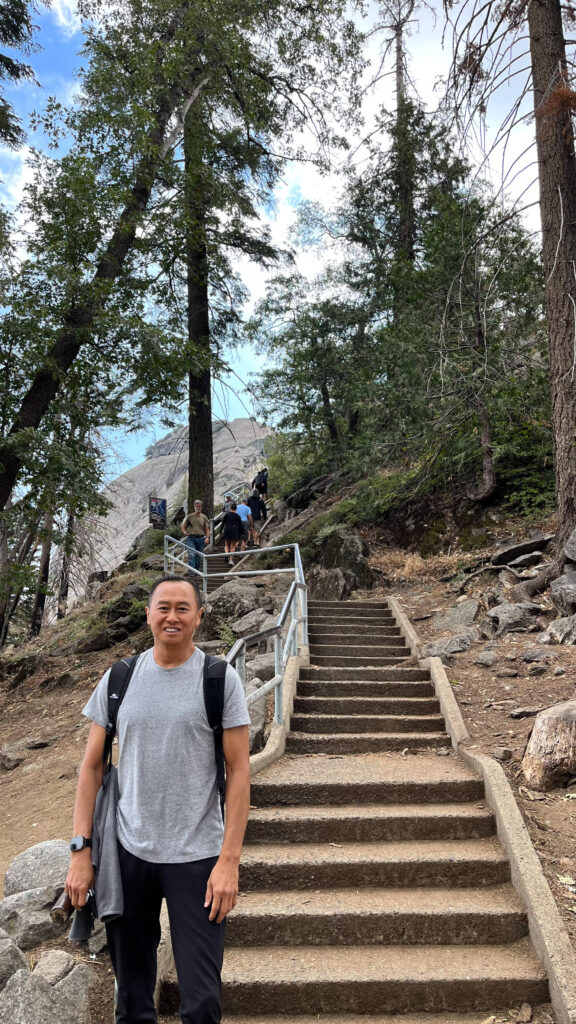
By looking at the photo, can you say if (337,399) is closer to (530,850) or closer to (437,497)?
(437,497)

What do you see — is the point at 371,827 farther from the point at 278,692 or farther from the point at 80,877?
the point at 80,877

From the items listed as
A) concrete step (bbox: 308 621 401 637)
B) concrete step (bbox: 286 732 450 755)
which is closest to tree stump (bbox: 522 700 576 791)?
concrete step (bbox: 286 732 450 755)

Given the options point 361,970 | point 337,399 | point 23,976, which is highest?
point 337,399

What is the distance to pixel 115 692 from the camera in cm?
234

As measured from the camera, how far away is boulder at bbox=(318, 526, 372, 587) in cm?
1253

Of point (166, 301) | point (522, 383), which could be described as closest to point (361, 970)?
point (522, 383)

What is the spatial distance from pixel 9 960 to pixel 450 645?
5.91 meters

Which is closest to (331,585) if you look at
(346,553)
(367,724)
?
(346,553)

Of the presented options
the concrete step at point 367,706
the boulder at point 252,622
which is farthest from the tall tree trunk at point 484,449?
the concrete step at point 367,706

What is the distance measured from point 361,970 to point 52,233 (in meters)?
10.3

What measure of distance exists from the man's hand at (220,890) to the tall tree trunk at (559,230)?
300 inches

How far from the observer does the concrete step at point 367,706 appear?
6.73 m

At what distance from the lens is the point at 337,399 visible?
1881cm

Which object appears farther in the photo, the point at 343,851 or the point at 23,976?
the point at 343,851
